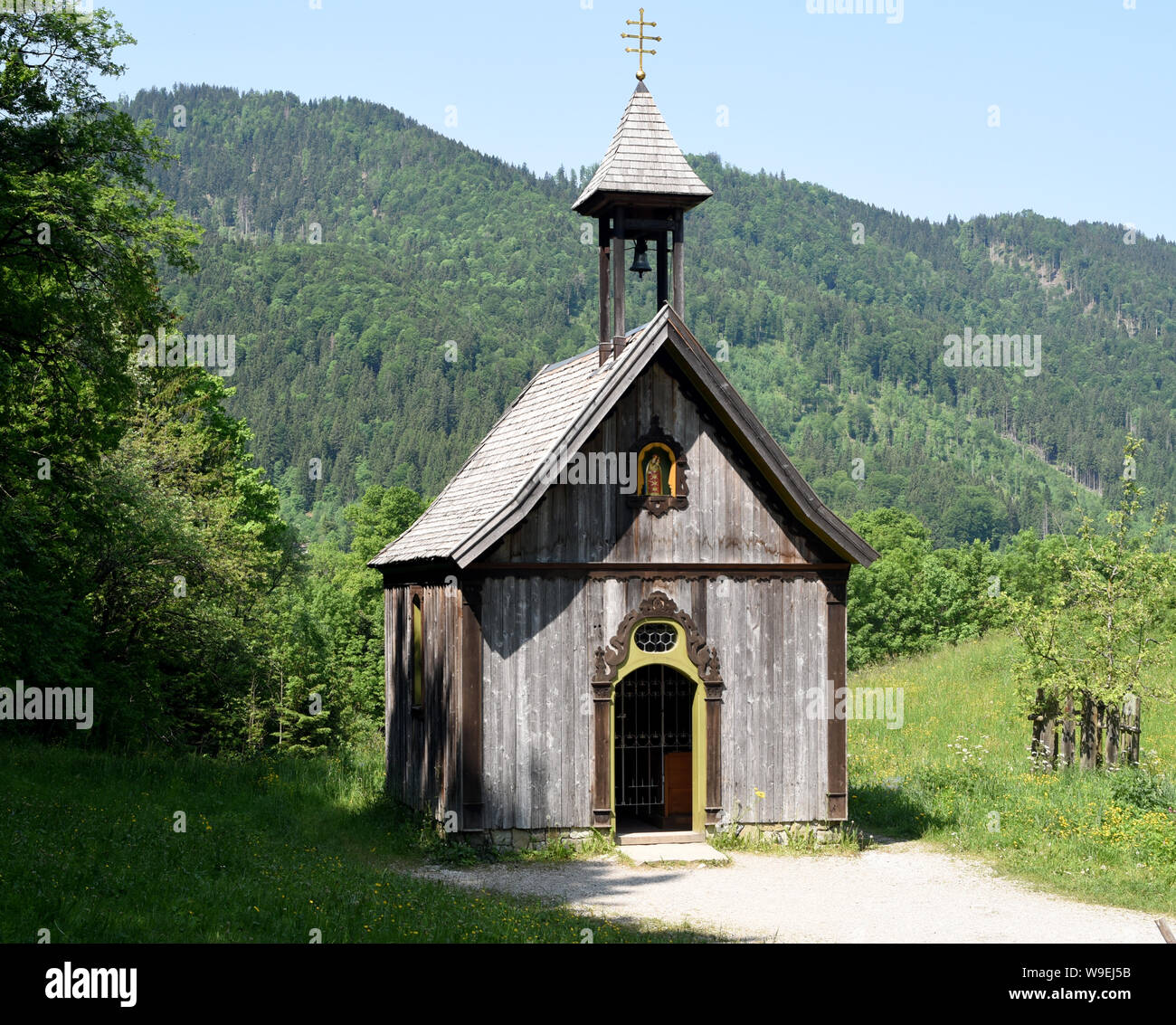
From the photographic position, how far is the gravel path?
48.2ft

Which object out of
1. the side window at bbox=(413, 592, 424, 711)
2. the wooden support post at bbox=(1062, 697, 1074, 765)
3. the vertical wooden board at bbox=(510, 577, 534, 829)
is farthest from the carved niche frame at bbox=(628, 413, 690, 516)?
the wooden support post at bbox=(1062, 697, 1074, 765)

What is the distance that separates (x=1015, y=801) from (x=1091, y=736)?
3.88 m

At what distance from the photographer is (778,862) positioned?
1955cm

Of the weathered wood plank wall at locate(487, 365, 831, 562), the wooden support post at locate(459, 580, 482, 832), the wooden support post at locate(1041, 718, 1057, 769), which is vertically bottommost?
the wooden support post at locate(1041, 718, 1057, 769)

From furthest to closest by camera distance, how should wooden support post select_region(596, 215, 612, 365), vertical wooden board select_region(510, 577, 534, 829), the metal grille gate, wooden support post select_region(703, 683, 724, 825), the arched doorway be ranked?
1. the metal grille gate
2. wooden support post select_region(596, 215, 612, 365)
3. the arched doorway
4. wooden support post select_region(703, 683, 724, 825)
5. vertical wooden board select_region(510, 577, 534, 829)

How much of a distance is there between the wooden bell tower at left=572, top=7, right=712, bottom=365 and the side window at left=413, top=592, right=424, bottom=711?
17.8 ft

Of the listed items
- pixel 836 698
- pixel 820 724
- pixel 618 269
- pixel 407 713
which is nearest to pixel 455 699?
pixel 407 713

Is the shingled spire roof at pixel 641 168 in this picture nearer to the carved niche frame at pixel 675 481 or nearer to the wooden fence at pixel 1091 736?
the carved niche frame at pixel 675 481

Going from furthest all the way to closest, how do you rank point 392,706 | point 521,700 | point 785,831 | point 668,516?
point 392,706 → point 785,831 → point 668,516 → point 521,700

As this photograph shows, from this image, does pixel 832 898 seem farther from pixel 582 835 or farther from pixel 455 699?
pixel 455 699

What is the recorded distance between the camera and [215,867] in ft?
51.3

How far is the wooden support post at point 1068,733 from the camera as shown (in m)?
25.4

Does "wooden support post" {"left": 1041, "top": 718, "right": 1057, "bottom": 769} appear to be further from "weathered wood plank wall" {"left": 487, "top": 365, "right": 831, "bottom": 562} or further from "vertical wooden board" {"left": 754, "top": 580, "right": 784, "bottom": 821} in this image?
"weathered wood plank wall" {"left": 487, "top": 365, "right": 831, "bottom": 562}
